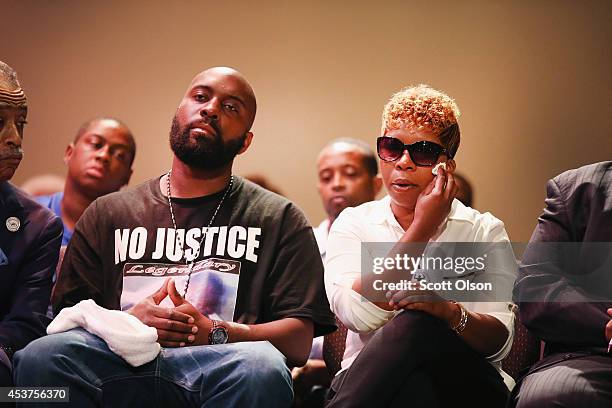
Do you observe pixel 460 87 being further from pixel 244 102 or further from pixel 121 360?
pixel 121 360

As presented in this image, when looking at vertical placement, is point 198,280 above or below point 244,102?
below

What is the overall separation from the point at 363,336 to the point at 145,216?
855mm

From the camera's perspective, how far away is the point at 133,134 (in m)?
4.46

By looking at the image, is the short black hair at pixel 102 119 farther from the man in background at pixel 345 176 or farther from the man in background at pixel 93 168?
the man in background at pixel 345 176

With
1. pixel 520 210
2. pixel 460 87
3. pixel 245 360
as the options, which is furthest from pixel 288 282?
pixel 460 87

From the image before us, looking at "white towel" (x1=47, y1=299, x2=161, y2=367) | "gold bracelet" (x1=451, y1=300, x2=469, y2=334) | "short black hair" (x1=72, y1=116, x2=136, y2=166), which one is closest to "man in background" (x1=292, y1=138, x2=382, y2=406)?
"short black hair" (x1=72, y1=116, x2=136, y2=166)

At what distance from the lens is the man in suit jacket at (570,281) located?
2.32 metres

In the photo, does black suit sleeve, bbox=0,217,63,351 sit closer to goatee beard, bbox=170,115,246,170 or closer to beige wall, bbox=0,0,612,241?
goatee beard, bbox=170,115,246,170

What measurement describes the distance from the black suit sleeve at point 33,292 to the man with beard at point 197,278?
2.1 inches

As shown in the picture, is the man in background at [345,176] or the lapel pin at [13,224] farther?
the man in background at [345,176]

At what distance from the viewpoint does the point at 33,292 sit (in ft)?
8.95

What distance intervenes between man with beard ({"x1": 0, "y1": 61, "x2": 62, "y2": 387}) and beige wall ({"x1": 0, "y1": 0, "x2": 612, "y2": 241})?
63.5 inches

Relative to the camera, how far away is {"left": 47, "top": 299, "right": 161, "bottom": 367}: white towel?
2.38 metres

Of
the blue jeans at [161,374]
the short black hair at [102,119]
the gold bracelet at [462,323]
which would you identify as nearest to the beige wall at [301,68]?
the short black hair at [102,119]
